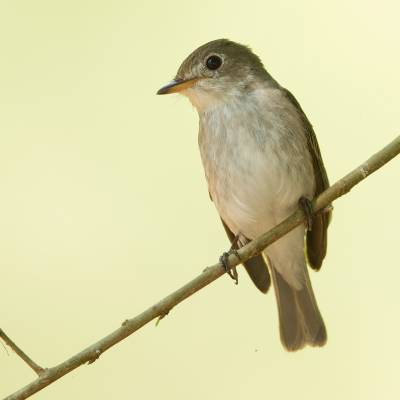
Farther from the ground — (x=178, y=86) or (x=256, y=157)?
(x=178, y=86)

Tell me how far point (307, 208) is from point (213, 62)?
0.99 metres

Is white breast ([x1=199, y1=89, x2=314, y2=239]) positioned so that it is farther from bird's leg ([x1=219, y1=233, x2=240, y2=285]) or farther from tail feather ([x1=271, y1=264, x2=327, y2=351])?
tail feather ([x1=271, y1=264, x2=327, y2=351])

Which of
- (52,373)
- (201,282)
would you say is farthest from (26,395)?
(201,282)

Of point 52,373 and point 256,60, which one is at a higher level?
point 256,60

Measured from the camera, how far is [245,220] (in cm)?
383

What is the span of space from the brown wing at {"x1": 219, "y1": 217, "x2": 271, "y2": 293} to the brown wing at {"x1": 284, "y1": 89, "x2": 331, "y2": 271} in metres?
0.32

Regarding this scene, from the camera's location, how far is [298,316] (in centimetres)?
427

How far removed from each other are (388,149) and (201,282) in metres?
0.82

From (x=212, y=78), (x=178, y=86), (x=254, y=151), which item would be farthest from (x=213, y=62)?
(x=254, y=151)

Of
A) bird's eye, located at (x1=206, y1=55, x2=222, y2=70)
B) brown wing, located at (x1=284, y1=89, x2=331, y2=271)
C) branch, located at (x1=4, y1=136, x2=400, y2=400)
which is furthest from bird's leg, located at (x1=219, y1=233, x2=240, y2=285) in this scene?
bird's eye, located at (x1=206, y1=55, x2=222, y2=70)

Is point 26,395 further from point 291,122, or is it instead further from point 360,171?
point 291,122

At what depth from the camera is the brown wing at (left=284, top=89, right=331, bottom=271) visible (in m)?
3.74

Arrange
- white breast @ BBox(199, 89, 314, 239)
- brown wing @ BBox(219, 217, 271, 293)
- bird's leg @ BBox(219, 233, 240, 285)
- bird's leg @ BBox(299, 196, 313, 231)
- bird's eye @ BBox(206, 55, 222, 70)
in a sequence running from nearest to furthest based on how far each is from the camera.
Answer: bird's leg @ BBox(219, 233, 240, 285) → bird's leg @ BBox(299, 196, 313, 231) → white breast @ BBox(199, 89, 314, 239) → bird's eye @ BBox(206, 55, 222, 70) → brown wing @ BBox(219, 217, 271, 293)

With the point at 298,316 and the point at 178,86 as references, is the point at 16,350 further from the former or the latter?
the point at 298,316
